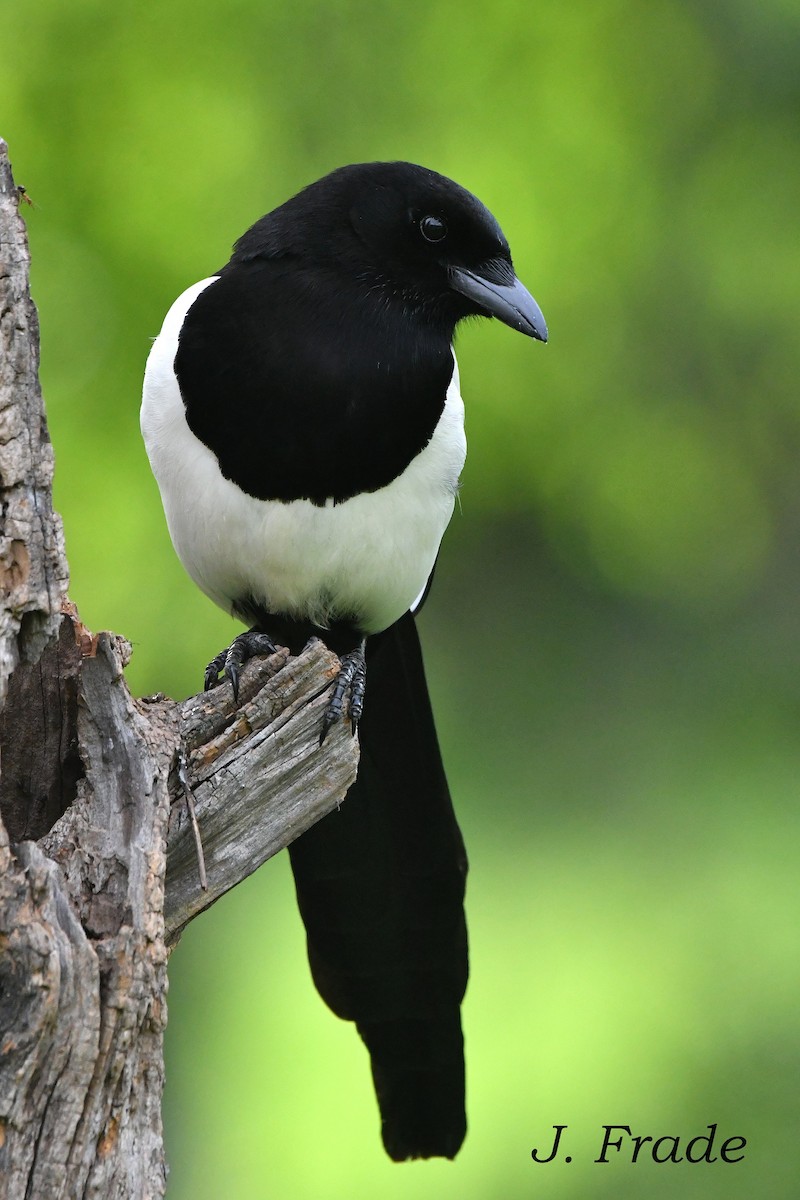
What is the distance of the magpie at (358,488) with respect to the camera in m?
1.67

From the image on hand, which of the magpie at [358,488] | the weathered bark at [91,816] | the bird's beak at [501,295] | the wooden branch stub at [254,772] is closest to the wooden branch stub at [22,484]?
the weathered bark at [91,816]

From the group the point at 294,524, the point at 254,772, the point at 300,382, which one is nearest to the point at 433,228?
the point at 300,382

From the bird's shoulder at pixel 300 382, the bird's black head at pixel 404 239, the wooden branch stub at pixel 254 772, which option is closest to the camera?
the wooden branch stub at pixel 254 772

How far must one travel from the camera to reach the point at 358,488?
1.71m

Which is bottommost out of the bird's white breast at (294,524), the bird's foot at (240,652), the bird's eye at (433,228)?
the bird's foot at (240,652)

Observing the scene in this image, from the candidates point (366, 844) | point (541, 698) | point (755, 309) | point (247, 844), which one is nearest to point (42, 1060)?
point (247, 844)

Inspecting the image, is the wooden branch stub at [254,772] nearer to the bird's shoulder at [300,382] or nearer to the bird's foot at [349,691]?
the bird's foot at [349,691]

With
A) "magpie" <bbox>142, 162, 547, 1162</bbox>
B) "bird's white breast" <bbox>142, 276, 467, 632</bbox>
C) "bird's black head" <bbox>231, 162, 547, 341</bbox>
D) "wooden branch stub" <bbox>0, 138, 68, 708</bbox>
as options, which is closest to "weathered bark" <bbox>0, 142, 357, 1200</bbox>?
"wooden branch stub" <bbox>0, 138, 68, 708</bbox>

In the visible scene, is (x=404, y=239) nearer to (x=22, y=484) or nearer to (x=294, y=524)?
(x=294, y=524)

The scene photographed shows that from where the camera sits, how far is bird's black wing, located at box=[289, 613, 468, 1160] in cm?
196

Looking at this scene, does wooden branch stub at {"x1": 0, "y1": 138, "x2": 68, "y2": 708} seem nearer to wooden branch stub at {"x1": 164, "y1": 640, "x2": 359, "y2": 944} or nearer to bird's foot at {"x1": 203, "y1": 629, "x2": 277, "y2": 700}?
wooden branch stub at {"x1": 164, "y1": 640, "x2": 359, "y2": 944}

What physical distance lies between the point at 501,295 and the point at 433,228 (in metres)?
0.12

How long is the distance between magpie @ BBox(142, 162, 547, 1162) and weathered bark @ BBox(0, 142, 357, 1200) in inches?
4.5

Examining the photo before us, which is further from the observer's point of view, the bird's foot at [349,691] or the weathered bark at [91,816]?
the bird's foot at [349,691]
